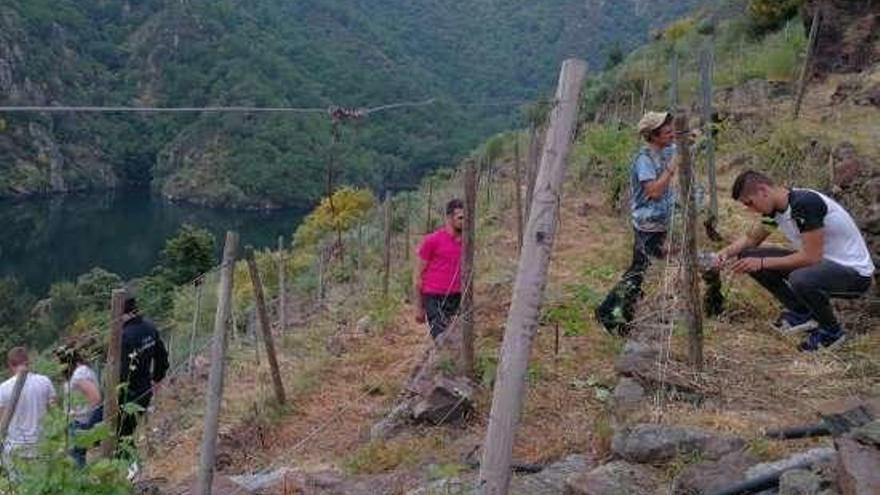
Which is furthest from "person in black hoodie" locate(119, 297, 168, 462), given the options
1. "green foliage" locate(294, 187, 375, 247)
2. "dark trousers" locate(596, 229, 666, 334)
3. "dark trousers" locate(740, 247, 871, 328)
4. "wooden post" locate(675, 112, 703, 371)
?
"green foliage" locate(294, 187, 375, 247)

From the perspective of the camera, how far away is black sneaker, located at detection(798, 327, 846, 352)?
473 cm

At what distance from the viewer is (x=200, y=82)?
88.1 meters

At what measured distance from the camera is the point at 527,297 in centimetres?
283

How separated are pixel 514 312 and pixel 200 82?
89348mm

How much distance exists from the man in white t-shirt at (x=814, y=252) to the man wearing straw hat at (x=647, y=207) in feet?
1.73

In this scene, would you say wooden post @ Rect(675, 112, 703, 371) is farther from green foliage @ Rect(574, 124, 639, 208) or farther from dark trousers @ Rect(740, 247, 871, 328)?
green foliage @ Rect(574, 124, 639, 208)

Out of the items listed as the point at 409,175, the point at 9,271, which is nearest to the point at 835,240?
the point at 9,271

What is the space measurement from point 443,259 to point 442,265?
0.04 m

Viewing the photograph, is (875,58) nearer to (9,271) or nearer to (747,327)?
(747,327)

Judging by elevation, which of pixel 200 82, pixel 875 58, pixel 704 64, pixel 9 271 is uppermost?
pixel 200 82

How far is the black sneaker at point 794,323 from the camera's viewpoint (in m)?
4.99

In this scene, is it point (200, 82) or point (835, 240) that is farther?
point (200, 82)

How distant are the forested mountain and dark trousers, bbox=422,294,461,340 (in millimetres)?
52934

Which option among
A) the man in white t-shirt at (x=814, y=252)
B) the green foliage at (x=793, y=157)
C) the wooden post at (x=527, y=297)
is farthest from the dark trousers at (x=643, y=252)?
the wooden post at (x=527, y=297)
